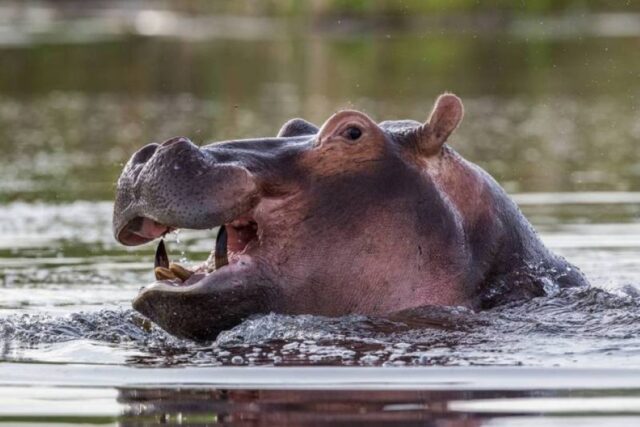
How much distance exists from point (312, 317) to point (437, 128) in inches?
37.8

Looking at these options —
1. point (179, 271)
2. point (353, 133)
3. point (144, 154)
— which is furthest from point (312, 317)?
point (144, 154)

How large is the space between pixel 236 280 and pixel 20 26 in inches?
1489

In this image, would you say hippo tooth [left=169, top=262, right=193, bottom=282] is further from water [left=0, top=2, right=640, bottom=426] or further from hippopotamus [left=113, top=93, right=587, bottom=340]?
water [left=0, top=2, right=640, bottom=426]

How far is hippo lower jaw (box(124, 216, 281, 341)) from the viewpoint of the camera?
5992 millimetres

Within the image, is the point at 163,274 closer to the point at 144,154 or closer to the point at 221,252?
the point at 221,252

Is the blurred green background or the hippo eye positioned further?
the blurred green background

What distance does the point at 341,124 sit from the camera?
6.39 m

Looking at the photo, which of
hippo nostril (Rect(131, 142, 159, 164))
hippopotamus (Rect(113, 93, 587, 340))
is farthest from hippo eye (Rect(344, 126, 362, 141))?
hippo nostril (Rect(131, 142, 159, 164))

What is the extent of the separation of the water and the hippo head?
0.11 metres

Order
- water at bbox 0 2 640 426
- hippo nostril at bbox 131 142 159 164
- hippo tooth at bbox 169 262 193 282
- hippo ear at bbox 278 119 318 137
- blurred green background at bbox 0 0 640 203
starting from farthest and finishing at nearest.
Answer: blurred green background at bbox 0 0 640 203 → hippo ear at bbox 278 119 318 137 → hippo tooth at bbox 169 262 193 282 → hippo nostril at bbox 131 142 159 164 → water at bbox 0 2 640 426

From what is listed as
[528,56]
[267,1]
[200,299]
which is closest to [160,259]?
[200,299]

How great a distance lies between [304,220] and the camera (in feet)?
20.4

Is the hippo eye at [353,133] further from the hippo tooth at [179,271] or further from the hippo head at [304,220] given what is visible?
the hippo tooth at [179,271]

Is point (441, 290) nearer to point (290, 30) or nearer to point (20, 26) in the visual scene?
point (290, 30)
